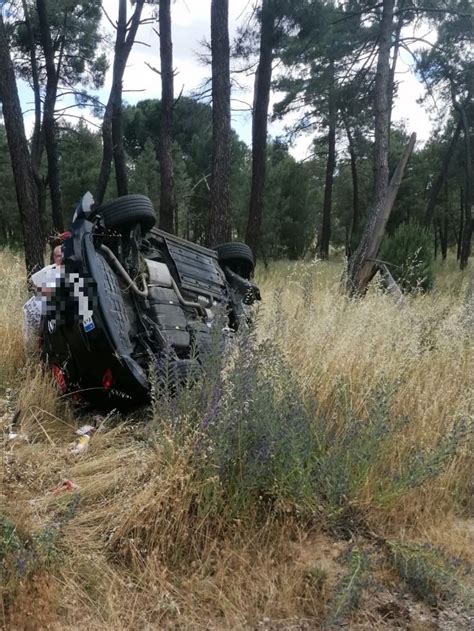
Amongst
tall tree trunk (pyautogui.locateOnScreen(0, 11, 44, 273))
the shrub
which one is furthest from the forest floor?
the shrub

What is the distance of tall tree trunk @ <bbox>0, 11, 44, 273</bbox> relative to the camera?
5.89m

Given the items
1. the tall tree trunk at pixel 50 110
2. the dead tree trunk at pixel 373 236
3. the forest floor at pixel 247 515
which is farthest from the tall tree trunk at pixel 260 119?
the forest floor at pixel 247 515

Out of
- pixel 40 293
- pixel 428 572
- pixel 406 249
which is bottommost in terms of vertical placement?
pixel 428 572

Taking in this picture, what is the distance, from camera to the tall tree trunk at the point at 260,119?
10328 mm

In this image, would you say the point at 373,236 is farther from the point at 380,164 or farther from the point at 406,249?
the point at 406,249

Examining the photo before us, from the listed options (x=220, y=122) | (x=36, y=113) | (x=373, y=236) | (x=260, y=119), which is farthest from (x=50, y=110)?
(x=373, y=236)

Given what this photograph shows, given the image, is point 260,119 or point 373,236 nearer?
point 373,236

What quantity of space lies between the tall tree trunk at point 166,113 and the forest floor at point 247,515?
7556 mm

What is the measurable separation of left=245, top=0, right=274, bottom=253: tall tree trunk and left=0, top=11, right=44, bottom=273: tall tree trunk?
476 cm

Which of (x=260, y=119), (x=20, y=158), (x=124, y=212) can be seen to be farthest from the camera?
(x=260, y=119)

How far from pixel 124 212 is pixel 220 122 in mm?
4089

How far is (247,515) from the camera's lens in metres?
2.25

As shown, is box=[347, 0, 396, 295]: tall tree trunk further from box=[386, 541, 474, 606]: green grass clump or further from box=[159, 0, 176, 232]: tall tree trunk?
box=[386, 541, 474, 606]: green grass clump

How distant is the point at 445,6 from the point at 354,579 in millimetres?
10855
